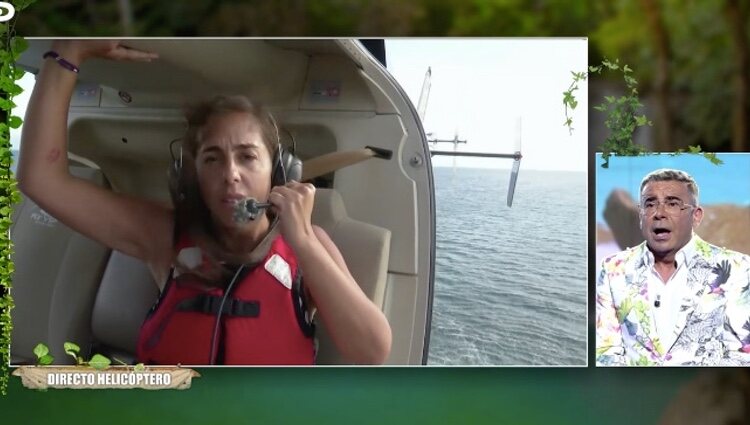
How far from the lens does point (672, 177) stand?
3703 mm

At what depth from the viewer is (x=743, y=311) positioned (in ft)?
12.1

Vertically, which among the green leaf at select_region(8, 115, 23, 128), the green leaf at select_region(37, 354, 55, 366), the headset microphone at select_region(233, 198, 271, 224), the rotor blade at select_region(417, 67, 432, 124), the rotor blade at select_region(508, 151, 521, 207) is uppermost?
the rotor blade at select_region(417, 67, 432, 124)

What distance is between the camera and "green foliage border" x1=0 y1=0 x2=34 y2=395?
11.9ft

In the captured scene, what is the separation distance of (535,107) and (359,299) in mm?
886

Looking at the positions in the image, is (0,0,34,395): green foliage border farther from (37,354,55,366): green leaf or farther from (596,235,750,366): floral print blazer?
(596,235,750,366): floral print blazer

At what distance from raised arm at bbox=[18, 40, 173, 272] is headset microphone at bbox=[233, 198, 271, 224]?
0.23m

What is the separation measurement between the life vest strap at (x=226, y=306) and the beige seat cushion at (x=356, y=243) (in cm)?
23

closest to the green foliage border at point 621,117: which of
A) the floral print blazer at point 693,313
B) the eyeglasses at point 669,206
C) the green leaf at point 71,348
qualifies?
the eyeglasses at point 669,206

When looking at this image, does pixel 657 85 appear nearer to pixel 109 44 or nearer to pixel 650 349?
pixel 650 349

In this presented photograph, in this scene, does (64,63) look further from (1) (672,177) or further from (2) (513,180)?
(1) (672,177)

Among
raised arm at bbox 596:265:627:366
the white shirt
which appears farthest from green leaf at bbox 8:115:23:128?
the white shirt

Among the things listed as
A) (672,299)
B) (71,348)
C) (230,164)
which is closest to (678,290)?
(672,299)

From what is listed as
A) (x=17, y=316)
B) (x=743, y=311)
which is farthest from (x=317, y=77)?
(x=743, y=311)

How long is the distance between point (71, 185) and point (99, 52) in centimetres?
46
